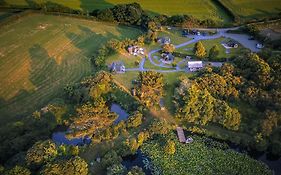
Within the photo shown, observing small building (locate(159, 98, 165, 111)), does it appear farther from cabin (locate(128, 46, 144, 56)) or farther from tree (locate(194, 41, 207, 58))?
tree (locate(194, 41, 207, 58))

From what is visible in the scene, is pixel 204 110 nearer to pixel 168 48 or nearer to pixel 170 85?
pixel 170 85

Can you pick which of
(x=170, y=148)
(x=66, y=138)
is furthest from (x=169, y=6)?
(x=66, y=138)

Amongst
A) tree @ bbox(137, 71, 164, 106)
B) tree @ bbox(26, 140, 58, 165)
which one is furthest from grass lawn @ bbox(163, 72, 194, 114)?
tree @ bbox(26, 140, 58, 165)

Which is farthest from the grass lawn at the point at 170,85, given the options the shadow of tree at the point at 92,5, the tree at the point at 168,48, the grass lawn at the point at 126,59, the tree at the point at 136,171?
the shadow of tree at the point at 92,5

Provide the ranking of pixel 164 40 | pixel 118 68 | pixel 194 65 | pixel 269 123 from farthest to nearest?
pixel 164 40
pixel 194 65
pixel 118 68
pixel 269 123

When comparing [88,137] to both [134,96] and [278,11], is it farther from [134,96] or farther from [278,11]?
[278,11]

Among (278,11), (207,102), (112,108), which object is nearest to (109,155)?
(112,108)
